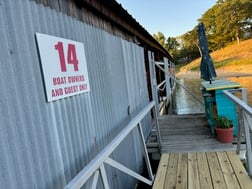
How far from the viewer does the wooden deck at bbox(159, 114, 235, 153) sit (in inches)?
154

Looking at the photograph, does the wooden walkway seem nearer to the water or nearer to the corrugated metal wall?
the corrugated metal wall

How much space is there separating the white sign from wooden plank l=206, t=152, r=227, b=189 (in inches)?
74.1

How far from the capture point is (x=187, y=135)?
4.64 m

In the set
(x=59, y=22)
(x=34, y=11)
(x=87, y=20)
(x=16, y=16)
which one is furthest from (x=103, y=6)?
(x=16, y=16)

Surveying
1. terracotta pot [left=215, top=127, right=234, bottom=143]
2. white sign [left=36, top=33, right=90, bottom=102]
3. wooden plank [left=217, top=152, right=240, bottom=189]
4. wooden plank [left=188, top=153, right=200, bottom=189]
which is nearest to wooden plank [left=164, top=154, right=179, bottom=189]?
wooden plank [left=188, top=153, right=200, bottom=189]

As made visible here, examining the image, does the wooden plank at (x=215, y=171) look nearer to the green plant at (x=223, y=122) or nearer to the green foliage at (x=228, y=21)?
the green plant at (x=223, y=122)

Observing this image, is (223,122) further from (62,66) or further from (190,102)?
(190,102)

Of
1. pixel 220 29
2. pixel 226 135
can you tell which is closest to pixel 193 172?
pixel 226 135

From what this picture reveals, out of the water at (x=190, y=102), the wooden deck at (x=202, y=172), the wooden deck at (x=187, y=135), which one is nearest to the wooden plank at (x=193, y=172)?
the wooden deck at (x=202, y=172)

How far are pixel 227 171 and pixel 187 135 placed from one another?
5.55ft

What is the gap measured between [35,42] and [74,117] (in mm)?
670

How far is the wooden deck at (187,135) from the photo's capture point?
392 centimetres

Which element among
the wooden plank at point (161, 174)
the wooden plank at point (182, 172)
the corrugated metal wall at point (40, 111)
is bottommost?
the wooden plank at point (182, 172)

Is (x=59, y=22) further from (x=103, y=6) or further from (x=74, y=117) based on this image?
(x=103, y=6)
